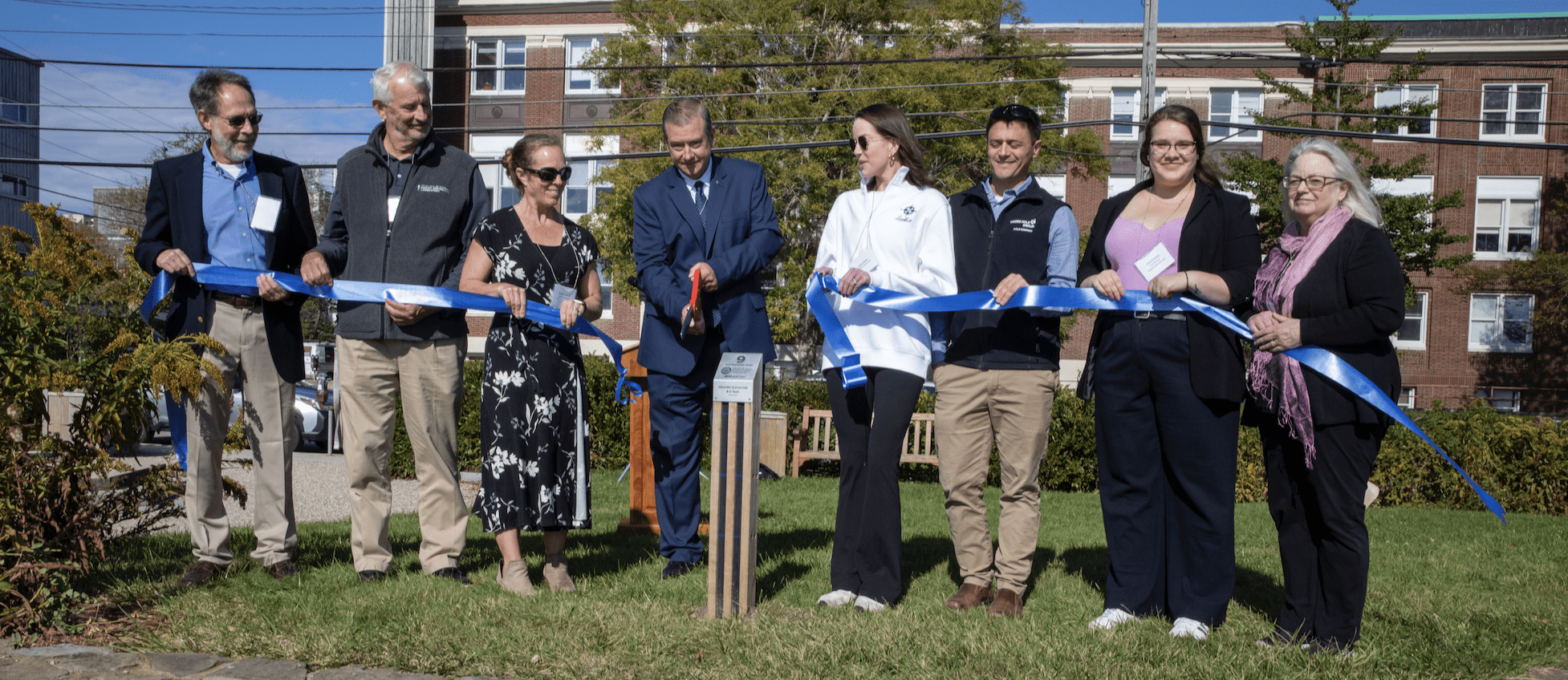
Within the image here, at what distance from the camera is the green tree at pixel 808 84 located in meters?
21.9

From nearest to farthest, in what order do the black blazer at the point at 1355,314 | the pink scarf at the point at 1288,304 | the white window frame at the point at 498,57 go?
the black blazer at the point at 1355,314
the pink scarf at the point at 1288,304
the white window frame at the point at 498,57

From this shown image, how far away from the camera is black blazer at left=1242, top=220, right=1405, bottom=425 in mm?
3818

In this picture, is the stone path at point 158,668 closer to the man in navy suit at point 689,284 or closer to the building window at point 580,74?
the man in navy suit at point 689,284

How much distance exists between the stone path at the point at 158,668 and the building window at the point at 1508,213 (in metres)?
37.9

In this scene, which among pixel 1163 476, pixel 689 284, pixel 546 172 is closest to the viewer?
pixel 1163 476

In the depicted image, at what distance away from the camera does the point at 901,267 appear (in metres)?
4.59

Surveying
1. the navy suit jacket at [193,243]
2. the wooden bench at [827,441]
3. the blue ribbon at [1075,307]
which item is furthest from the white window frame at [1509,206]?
the navy suit jacket at [193,243]

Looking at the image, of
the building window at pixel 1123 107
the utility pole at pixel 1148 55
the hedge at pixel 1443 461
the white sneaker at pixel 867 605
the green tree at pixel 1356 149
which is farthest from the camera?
the building window at pixel 1123 107

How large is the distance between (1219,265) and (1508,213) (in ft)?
118

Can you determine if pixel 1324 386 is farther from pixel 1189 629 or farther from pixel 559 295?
pixel 559 295

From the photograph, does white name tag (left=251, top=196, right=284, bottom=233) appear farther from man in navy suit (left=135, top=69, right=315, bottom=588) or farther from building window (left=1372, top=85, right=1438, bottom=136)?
building window (left=1372, top=85, right=1438, bottom=136)

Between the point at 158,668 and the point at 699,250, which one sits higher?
the point at 699,250

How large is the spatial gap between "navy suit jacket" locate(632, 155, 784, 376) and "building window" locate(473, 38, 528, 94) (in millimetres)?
29820

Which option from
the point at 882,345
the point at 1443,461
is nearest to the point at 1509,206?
the point at 1443,461
